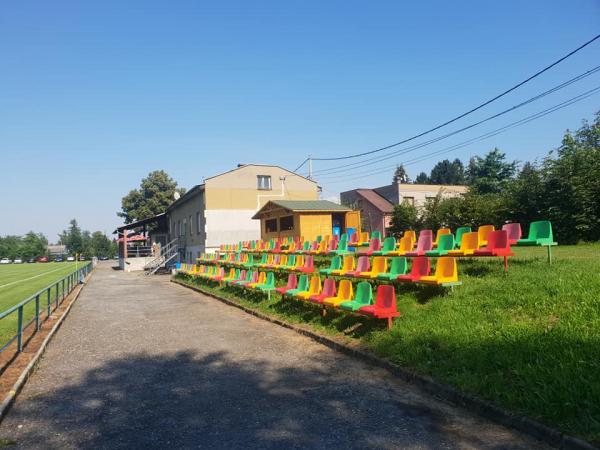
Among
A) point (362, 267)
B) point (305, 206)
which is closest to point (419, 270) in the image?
point (362, 267)

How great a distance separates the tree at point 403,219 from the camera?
30.8 metres

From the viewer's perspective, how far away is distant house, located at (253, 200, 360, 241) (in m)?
26.3

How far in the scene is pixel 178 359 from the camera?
8.09m

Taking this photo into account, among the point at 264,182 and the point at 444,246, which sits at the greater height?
the point at 264,182

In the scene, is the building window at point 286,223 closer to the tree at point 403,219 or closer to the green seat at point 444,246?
the tree at point 403,219

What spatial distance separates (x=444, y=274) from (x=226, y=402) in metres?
5.06

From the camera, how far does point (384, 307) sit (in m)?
8.30

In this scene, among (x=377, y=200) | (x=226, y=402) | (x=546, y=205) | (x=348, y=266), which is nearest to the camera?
(x=226, y=402)

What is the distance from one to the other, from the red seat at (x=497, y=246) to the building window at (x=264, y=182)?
93.2ft

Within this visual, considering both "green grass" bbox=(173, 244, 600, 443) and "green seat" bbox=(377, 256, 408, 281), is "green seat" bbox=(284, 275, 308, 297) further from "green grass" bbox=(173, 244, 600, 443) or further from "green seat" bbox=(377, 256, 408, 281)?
"green seat" bbox=(377, 256, 408, 281)

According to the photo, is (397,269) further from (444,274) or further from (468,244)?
(468,244)

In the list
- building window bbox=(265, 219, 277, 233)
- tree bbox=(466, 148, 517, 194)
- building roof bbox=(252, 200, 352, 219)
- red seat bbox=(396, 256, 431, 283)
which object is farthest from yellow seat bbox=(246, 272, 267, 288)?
tree bbox=(466, 148, 517, 194)

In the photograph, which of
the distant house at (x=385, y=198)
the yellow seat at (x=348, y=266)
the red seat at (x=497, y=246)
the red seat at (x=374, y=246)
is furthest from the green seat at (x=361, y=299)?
the distant house at (x=385, y=198)

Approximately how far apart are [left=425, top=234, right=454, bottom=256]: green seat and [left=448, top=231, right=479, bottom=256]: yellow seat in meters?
0.28
